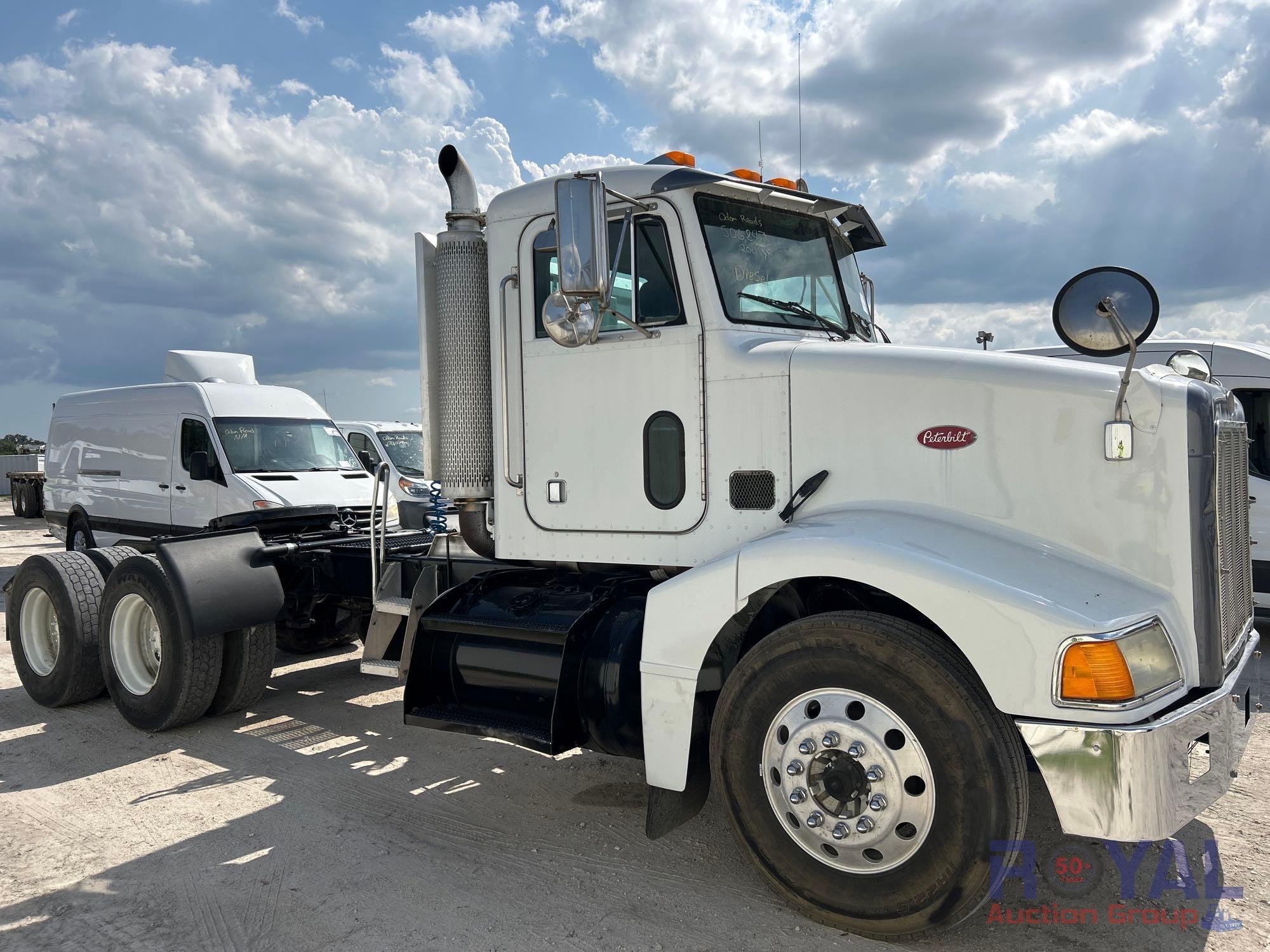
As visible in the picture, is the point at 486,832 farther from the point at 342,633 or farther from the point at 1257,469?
the point at 1257,469

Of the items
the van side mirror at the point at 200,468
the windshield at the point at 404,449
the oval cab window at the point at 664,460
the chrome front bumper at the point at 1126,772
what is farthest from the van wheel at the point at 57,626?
the windshield at the point at 404,449

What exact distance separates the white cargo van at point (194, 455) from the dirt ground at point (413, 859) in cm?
493

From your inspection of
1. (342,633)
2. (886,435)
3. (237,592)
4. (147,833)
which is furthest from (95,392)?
(886,435)

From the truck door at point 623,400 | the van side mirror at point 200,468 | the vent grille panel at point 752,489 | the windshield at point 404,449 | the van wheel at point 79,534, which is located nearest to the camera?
the vent grille panel at point 752,489

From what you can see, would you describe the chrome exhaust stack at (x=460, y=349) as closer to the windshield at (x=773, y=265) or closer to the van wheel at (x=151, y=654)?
the windshield at (x=773, y=265)

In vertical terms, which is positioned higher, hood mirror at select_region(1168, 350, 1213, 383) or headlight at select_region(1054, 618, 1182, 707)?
hood mirror at select_region(1168, 350, 1213, 383)

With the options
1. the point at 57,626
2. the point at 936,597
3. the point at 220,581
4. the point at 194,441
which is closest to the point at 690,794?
the point at 936,597

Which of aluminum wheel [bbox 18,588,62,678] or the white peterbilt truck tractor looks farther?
aluminum wheel [bbox 18,588,62,678]

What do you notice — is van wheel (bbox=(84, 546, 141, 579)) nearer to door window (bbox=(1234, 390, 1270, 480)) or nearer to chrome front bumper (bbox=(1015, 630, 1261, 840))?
chrome front bumper (bbox=(1015, 630, 1261, 840))

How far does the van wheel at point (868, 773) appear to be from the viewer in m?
3.16

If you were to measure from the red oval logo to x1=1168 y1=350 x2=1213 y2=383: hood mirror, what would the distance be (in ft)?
4.40

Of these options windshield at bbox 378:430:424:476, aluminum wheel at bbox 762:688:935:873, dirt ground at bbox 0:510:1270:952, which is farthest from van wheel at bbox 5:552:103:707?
windshield at bbox 378:430:424:476

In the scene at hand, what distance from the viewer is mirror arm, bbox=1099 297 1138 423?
129 inches

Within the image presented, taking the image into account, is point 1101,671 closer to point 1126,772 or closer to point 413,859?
point 1126,772
